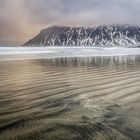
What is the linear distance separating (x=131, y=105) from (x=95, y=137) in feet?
7.28

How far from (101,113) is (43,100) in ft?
6.03

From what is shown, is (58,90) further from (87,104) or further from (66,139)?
(66,139)

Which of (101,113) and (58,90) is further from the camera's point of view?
(58,90)

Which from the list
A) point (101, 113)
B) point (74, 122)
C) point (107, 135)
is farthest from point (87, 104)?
point (107, 135)

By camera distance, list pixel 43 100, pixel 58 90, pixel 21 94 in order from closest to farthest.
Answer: pixel 43 100 < pixel 21 94 < pixel 58 90

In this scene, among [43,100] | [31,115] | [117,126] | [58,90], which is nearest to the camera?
[117,126]

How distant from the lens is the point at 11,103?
21.0 feet

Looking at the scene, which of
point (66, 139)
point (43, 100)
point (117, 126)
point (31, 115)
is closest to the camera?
point (66, 139)

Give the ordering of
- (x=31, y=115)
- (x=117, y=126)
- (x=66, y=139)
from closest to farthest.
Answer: (x=66, y=139), (x=117, y=126), (x=31, y=115)

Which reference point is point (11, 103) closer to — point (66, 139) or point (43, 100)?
point (43, 100)

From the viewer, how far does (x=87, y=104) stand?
631cm

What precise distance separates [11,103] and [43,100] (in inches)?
32.2

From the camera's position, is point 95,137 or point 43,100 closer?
point 95,137

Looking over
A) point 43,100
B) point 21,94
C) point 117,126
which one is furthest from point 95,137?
point 21,94
